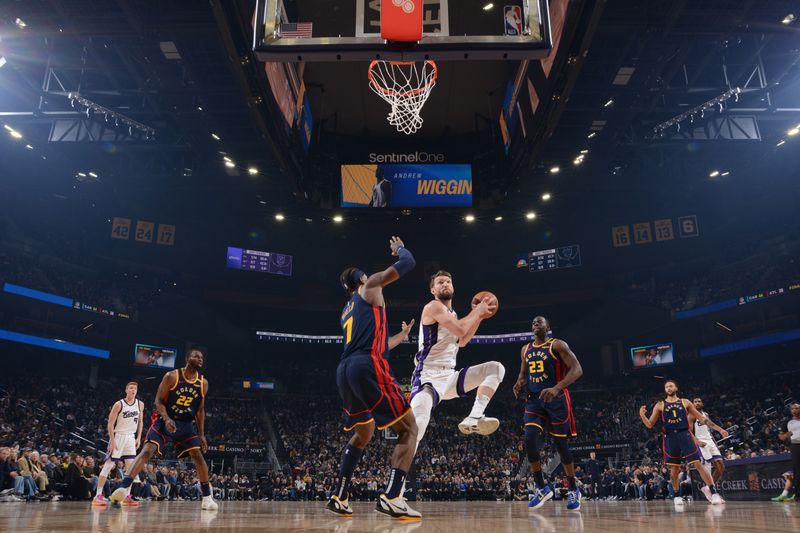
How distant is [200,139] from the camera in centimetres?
1997

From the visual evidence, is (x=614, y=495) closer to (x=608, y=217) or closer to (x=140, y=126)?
(x=608, y=217)

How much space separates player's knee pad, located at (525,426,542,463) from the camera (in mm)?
7488

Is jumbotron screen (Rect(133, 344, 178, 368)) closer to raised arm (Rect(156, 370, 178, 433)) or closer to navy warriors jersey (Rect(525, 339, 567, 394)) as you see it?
raised arm (Rect(156, 370, 178, 433))

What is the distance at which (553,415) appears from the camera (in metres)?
7.69

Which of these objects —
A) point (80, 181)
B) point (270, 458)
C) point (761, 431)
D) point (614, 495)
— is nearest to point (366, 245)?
point (270, 458)

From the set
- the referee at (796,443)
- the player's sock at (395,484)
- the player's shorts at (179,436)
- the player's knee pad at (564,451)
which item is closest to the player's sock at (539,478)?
the player's knee pad at (564,451)

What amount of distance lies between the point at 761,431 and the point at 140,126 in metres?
23.9

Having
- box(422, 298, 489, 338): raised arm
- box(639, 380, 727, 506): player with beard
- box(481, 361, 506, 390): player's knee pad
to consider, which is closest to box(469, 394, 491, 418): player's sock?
box(481, 361, 506, 390): player's knee pad

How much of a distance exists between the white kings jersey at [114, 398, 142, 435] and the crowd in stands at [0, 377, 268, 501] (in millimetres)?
3586

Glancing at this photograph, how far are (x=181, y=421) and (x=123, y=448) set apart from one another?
3.44 m

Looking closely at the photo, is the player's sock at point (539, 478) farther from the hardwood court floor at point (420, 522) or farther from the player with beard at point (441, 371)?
the player with beard at point (441, 371)

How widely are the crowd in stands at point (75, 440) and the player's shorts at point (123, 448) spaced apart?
→ 3.47 m

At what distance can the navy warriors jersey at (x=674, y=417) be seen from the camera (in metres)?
9.40

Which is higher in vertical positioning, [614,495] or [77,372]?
[77,372]
